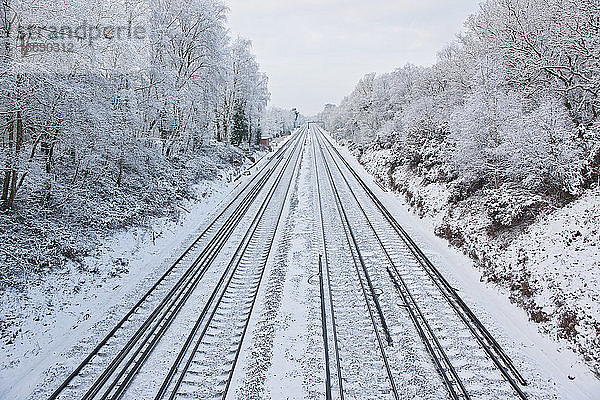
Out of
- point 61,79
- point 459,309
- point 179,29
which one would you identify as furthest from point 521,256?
point 179,29

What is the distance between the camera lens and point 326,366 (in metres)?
8.64

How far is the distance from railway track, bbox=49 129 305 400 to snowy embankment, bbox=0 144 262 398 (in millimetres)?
631

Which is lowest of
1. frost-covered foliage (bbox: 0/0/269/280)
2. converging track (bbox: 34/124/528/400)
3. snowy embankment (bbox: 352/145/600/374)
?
converging track (bbox: 34/124/528/400)

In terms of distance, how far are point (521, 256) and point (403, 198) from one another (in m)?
13.2

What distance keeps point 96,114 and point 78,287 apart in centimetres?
710

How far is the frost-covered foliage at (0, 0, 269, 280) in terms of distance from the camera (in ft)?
39.8

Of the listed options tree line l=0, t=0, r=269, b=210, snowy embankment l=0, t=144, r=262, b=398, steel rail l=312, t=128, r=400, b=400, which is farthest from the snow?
tree line l=0, t=0, r=269, b=210

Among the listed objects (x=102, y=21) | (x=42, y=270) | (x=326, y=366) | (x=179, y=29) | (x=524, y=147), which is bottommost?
(x=326, y=366)

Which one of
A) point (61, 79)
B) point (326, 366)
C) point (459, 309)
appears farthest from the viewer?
point (61, 79)

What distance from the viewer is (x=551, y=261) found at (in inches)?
472

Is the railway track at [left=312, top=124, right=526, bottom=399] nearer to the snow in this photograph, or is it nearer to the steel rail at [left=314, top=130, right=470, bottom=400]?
the steel rail at [left=314, top=130, right=470, bottom=400]

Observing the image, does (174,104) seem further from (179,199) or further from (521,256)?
(521,256)

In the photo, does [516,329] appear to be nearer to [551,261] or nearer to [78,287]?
[551,261]

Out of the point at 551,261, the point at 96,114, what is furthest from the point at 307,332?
the point at 96,114
